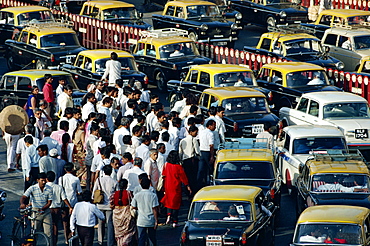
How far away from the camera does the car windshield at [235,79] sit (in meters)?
24.1

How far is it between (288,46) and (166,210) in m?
12.1

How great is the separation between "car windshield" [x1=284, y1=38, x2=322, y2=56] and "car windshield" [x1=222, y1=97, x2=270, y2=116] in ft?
21.5

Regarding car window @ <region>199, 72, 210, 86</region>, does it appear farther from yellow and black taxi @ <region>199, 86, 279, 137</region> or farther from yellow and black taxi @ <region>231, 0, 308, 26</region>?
yellow and black taxi @ <region>231, 0, 308, 26</region>

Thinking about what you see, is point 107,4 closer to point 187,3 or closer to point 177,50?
point 187,3

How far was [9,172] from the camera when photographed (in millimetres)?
20484

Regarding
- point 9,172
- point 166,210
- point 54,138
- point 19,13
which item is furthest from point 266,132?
point 19,13

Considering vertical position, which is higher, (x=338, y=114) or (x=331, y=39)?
(x=331, y=39)

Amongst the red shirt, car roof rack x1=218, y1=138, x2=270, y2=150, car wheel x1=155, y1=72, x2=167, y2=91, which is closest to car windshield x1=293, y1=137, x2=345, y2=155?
car roof rack x1=218, y1=138, x2=270, y2=150

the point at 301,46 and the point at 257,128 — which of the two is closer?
the point at 257,128

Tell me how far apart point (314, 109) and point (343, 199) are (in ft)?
20.7

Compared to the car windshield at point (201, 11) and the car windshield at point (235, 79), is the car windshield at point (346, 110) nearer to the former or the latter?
the car windshield at point (235, 79)

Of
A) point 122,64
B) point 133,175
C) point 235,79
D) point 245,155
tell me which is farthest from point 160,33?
point 133,175

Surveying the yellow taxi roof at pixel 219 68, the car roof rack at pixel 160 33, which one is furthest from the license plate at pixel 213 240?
the car roof rack at pixel 160 33

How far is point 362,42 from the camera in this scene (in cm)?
2866
